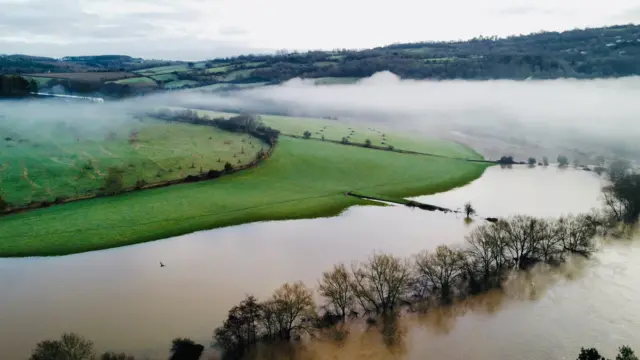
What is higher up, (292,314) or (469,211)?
(469,211)

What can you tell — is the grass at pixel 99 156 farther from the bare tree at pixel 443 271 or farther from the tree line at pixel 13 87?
the bare tree at pixel 443 271

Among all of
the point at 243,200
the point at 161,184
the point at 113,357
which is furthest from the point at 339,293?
the point at 161,184

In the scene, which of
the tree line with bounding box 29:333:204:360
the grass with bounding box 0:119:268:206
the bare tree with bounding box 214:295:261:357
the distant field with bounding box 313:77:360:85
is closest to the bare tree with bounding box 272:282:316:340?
the bare tree with bounding box 214:295:261:357

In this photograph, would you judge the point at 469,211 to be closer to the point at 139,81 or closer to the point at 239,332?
the point at 239,332

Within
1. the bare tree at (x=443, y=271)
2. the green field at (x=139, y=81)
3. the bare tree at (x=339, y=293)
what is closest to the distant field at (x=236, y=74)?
the green field at (x=139, y=81)

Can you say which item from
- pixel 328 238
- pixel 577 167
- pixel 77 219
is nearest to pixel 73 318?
pixel 77 219
